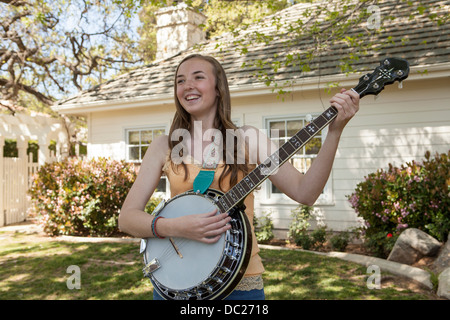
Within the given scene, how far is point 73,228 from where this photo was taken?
789 cm

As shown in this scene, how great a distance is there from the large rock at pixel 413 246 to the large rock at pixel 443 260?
14cm

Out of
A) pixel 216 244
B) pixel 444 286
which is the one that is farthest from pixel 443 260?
pixel 216 244

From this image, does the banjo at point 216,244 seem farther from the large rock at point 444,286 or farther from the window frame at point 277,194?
the window frame at point 277,194

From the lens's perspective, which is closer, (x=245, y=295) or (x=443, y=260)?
(x=245, y=295)

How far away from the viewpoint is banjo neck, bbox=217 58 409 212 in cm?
167

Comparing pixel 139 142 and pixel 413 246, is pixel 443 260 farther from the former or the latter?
pixel 139 142

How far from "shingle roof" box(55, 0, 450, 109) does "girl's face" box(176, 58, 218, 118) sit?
13.5 ft

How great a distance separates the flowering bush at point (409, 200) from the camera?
5.30 meters

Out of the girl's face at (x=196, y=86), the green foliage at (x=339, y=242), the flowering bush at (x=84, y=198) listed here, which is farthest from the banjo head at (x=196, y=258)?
the flowering bush at (x=84, y=198)

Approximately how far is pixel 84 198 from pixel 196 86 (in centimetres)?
657

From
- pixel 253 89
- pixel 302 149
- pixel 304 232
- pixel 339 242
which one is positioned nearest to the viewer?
pixel 339 242

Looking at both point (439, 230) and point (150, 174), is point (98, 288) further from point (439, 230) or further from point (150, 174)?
point (439, 230)

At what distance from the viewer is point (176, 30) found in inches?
423
